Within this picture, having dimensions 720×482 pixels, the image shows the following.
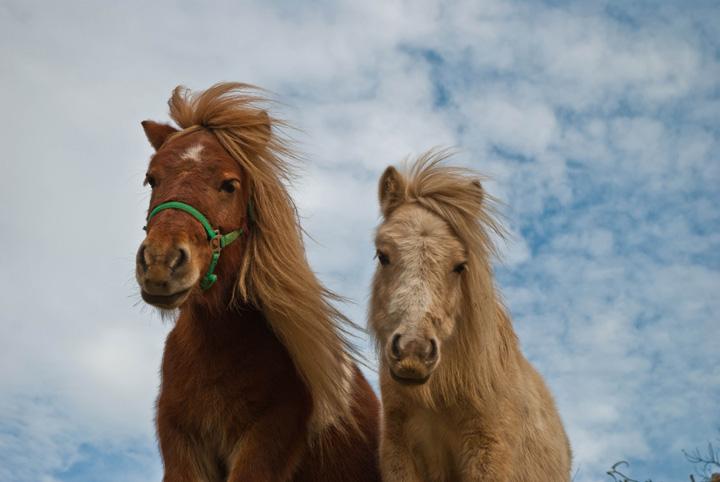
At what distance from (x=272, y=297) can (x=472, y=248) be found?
1.38 metres

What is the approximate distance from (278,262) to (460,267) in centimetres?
128

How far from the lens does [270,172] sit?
6055mm

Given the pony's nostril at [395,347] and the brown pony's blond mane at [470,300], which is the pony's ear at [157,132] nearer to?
the brown pony's blond mane at [470,300]

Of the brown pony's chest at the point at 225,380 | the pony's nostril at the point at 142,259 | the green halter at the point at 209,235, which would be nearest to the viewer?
the pony's nostril at the point at 142,259

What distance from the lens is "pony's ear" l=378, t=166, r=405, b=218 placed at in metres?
5.88

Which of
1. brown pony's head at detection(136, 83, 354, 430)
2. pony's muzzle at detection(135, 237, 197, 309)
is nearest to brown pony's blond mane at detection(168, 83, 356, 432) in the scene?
brown pony's head at detection(136, 83, 354, 430)

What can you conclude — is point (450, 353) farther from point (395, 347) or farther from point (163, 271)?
point (163, 271)

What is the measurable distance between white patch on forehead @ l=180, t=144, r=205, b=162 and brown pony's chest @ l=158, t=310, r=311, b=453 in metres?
1.08

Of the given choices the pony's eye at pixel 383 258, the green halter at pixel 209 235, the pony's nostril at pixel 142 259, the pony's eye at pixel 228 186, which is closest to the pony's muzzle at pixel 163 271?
the pony's nostril at pixel 142 259

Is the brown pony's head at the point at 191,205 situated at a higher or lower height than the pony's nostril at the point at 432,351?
higher

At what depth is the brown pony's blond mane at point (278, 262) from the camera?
5.71 meters

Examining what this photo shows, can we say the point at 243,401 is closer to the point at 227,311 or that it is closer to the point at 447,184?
the point at 227,311

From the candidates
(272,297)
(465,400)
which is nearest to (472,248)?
(465,400)

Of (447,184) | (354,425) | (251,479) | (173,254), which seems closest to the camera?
(173,254)
